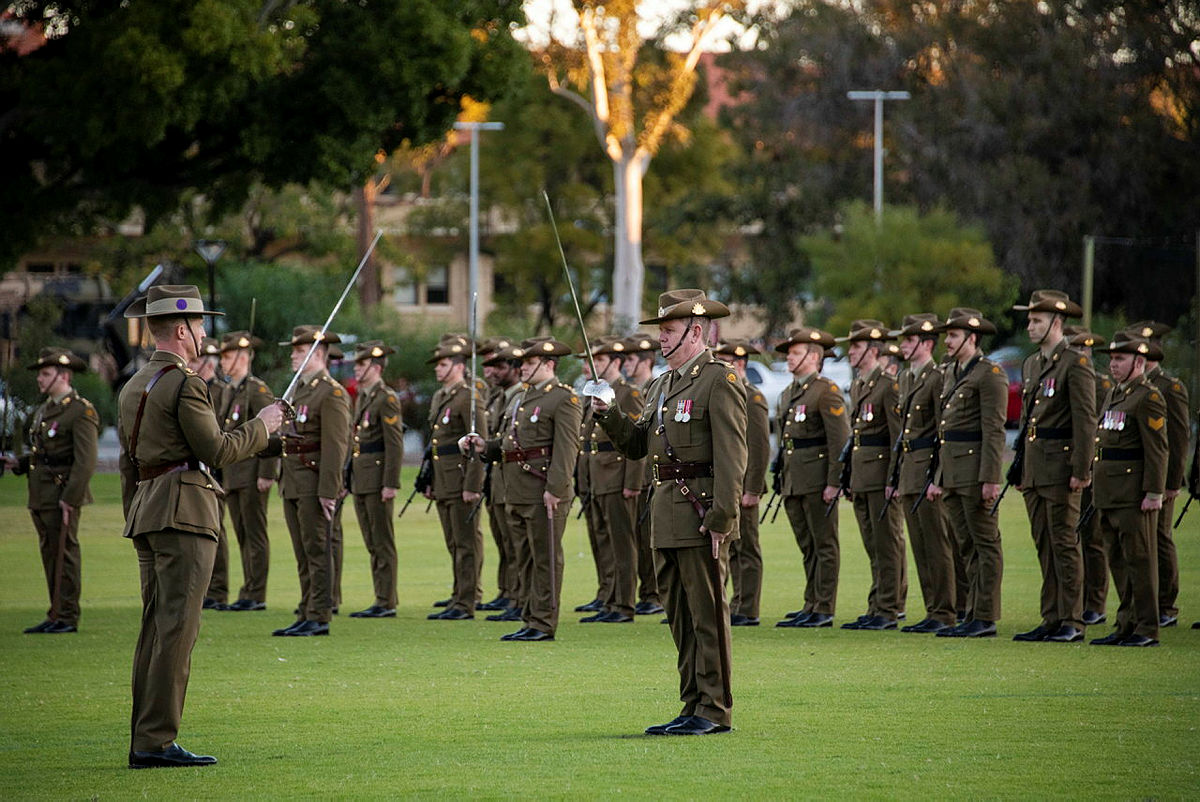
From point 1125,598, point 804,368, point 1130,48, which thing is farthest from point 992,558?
point 1130,48

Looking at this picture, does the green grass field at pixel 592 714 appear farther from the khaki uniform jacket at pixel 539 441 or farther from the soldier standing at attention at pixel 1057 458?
the khaki uniform jacket at pixel 539 441

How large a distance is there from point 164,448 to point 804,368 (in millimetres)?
6587

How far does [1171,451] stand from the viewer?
40.8 ft

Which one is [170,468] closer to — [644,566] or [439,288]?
[644,566]

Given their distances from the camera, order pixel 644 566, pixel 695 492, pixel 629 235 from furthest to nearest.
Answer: pixel 629 235, pixel 644 566, pixel 695 492

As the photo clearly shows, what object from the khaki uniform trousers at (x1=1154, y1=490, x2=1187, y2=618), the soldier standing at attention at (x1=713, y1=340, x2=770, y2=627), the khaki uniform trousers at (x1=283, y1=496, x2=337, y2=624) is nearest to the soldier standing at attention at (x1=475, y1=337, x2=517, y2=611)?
the khaki uniform trousers at (x1=283, y1=496, x2=337, y2=624)

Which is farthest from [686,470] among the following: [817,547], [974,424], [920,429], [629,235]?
[629,235]

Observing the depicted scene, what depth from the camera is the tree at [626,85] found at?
38719 mm

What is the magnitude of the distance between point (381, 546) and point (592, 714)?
19.3ft

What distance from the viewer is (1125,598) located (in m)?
11.6

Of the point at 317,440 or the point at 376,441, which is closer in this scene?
the point at 317,440

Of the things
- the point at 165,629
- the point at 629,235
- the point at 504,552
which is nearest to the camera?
the point at 165,629

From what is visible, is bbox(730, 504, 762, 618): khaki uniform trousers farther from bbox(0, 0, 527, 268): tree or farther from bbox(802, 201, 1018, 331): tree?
bbox(802, 201, 1018, 331): tree

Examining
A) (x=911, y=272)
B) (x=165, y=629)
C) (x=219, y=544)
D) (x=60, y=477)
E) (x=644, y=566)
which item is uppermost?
(x=911, y=272)
